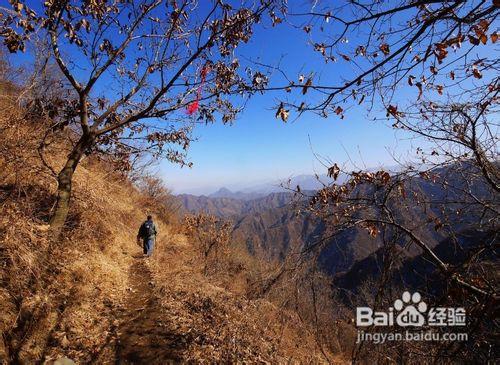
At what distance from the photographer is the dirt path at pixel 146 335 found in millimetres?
6102

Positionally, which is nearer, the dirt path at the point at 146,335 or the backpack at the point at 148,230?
the dirt path at the point at 146,335

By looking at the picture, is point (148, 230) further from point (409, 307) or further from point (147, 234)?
point (409, 307)

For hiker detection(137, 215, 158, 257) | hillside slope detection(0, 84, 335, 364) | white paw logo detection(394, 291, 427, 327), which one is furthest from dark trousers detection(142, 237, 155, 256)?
white paw logo detection(394, 291, 427, 327)

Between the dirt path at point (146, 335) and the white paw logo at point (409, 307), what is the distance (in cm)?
419

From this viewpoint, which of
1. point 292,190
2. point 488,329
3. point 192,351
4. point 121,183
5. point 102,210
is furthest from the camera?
point 121,183

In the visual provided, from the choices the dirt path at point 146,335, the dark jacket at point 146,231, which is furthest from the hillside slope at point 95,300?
the dark jacket at point 146,231

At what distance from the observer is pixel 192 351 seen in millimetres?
6656

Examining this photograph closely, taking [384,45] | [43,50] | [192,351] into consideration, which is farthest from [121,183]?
[384,45]

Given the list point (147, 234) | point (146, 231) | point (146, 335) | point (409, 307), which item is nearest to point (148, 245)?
point (147, 234)

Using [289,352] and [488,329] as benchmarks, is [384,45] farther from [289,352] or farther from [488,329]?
[289,352]

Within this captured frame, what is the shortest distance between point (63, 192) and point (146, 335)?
341 centimetres

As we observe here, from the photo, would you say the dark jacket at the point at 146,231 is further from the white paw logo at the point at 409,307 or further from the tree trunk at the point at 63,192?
the white paw logo at the point at 409,307

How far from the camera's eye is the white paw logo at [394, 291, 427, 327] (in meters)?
4.09

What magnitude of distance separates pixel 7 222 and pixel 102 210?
23.6 ft
